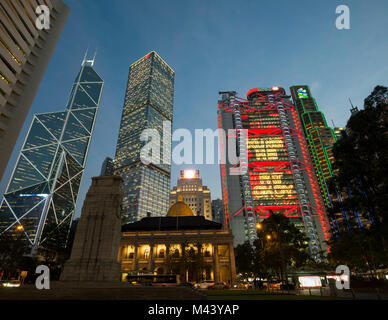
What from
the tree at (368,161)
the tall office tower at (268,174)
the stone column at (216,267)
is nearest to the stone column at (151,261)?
the stone column at (216,267)

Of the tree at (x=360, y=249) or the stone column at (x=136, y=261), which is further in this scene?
the stone column at (x=136, y=261)

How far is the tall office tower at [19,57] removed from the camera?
44.0 meters

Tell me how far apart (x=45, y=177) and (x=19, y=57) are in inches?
5842

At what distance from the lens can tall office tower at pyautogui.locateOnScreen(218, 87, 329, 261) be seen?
4958 inches

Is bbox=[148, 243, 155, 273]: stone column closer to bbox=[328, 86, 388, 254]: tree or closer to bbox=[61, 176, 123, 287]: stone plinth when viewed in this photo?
bbox=[61, 176, 123, 287]: stone plinth

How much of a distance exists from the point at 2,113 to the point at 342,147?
61727 millimetres

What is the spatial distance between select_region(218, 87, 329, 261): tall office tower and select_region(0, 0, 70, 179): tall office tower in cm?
10737

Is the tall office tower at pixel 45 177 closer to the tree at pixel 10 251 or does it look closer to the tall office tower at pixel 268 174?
the tree at pixel 10 251

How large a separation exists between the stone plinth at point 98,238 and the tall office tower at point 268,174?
355 ft

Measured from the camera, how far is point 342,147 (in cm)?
2461

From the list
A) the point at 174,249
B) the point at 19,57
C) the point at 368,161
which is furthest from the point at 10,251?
the point at 368,161

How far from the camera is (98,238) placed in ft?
64.5
